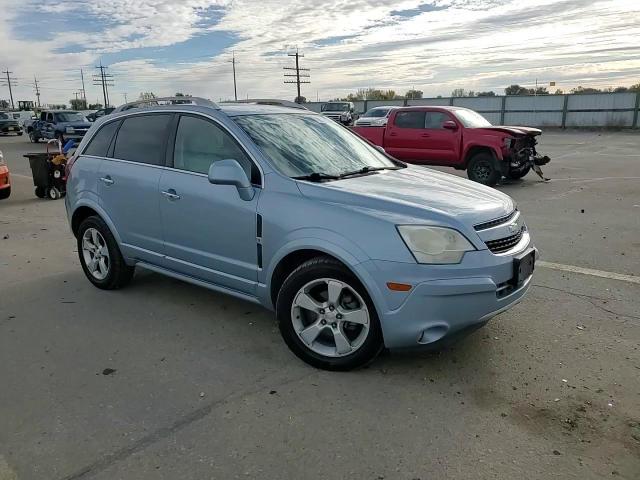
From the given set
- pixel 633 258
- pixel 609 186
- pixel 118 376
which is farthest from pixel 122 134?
pixel 609 186

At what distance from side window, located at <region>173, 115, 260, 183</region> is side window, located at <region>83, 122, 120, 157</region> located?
1.08m

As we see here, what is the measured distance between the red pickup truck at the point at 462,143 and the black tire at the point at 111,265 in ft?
25.1

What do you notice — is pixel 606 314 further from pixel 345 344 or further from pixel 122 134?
pixel 122 134

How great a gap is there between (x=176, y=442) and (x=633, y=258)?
5.35 metres

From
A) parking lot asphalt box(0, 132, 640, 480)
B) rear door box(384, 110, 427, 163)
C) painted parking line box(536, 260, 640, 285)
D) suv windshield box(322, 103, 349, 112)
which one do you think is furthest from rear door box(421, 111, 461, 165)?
suv windshield box(322, 103, 349, 112)

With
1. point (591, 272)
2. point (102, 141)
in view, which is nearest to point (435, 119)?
point (591, 272)

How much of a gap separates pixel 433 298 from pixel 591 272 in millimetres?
3186

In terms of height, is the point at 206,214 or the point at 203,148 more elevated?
the point at 203,148

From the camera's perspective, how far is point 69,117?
95.0 ft

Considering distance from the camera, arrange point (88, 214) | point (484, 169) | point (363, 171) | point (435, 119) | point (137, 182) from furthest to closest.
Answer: point (435, 119)
point (484, 169)
point (88, 214)
point (137, 182)
point (363, 171)

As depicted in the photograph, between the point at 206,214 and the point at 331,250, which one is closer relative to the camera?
the point at 331,250

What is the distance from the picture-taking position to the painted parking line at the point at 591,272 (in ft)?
17.7

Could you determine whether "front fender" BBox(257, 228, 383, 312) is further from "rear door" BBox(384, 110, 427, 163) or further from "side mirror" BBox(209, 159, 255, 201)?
"rear door" BBox(384, 110, 427, 163)

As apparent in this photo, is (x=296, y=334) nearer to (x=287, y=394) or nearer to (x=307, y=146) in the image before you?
(x=287, y=394)
